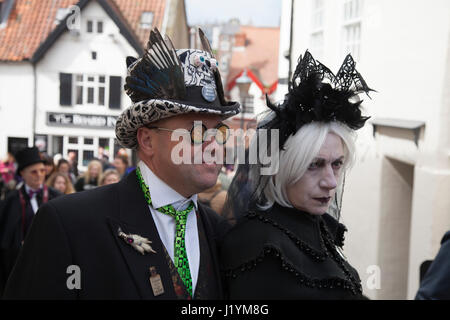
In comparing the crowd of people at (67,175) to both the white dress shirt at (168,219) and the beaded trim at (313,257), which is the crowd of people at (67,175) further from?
the beaded trim at (313,257)

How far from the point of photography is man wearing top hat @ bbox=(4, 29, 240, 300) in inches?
72.7

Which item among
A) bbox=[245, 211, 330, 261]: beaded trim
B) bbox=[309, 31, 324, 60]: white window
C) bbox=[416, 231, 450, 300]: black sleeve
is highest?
bbox=[309, 31, 324, 60]: white window

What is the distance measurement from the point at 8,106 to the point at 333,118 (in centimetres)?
1718

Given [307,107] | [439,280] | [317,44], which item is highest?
[317,44]

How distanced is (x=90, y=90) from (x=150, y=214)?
17132 millimetres

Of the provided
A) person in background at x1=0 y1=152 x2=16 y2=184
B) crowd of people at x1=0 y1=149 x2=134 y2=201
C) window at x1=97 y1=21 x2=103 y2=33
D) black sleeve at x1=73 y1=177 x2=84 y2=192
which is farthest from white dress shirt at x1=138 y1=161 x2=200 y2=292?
window at x1=97 y1=21 x2=103 y2=33

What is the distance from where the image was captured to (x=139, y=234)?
6.43ft

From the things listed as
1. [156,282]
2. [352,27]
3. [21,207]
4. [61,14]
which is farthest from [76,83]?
[156,282]

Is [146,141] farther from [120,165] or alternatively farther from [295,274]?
[120,165]

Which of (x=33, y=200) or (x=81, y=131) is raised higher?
(x=33, y=200)

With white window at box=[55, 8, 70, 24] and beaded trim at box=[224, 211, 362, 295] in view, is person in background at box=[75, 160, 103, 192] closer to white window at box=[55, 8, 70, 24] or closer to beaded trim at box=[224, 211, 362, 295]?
Answer: beaded trim at box=[224, 211, 362, 295]

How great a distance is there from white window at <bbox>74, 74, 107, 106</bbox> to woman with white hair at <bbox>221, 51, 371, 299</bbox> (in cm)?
1633

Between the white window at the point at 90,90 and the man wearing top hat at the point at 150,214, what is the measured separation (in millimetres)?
16322

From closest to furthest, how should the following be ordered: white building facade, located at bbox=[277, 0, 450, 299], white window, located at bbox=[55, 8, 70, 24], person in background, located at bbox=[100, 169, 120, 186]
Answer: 1. white building facade, located at bbox=[277, 0, 450, 299]
2. person in background, located at bbox=[100, 169, 120, 186]
3. white window, located at bbox=[55, 8, 70, 24]
